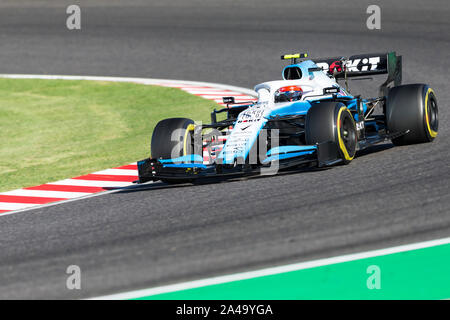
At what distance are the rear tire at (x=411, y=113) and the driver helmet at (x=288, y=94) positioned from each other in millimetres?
1063

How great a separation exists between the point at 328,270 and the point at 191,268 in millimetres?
1052

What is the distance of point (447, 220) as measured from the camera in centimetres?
642

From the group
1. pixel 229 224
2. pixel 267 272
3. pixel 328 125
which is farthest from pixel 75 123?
pixel 267 272

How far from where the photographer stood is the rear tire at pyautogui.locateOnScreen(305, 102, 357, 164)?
8.07 metres

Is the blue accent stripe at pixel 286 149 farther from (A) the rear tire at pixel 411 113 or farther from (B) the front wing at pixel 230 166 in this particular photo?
(A) the rear tire at pixel 411 113

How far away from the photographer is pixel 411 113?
29.3 ft

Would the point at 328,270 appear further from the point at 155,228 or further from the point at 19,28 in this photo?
the point at 19,28

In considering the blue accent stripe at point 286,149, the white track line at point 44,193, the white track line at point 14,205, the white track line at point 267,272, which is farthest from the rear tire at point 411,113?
the white track line at point 14,205

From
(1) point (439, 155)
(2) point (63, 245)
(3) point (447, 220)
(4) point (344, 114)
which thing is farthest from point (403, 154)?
(2) point (63, 245)

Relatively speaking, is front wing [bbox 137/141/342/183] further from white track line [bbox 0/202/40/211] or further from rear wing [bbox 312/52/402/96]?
rear wing [bbox 312/52/402/96]

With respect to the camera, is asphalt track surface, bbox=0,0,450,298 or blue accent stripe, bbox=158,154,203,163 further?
blue accent stripe, bbox=158,154,203,163

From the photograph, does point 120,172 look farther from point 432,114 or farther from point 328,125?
point 432,114

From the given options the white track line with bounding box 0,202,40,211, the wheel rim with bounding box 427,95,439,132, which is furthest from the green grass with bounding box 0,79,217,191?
the wheel rim with bounding box 427,95,439,132

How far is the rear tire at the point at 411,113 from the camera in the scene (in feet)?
29.2
